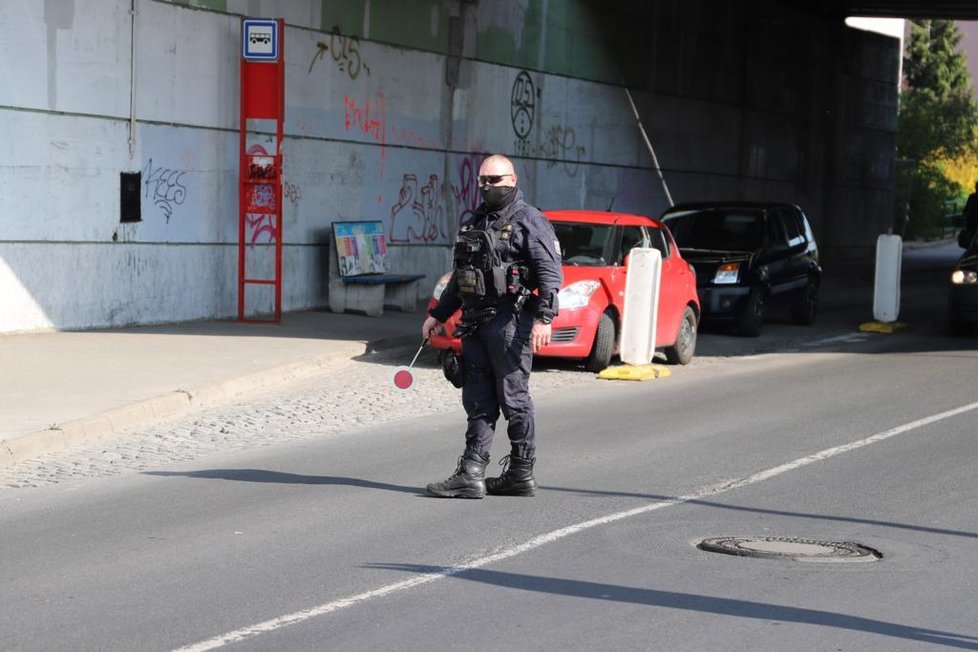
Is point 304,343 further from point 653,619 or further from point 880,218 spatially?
point 880,218

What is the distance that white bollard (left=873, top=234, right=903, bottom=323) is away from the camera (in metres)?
20.8

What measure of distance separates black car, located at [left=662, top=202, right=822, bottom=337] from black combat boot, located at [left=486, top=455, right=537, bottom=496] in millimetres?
10785

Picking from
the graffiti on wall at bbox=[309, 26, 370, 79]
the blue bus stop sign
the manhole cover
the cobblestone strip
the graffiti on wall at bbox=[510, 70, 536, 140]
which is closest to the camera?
the manhole cover

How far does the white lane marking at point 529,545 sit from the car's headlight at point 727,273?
7.37m

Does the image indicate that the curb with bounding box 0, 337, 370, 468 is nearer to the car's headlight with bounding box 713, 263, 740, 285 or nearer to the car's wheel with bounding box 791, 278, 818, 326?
the car's headlight with bounding box 713, 263, 740, 285

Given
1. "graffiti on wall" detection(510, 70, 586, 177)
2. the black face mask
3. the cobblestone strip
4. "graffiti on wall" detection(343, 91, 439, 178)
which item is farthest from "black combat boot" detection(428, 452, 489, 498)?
"graffiti on wall" detection(510, 70, 586, 177)

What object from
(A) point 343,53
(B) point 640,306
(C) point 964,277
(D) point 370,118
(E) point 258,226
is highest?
(A) point 343,53

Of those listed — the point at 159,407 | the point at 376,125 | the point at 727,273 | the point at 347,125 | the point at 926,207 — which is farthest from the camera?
the point at 926,207

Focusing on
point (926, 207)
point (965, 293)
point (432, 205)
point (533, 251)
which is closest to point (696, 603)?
point (533, 251)

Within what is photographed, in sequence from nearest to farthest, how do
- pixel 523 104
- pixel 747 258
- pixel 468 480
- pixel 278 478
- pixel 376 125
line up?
1. pixel 468 480
2. pixel 278 478
3. pixel 747 258
4. pixel 376 125
5. pixel 523 104

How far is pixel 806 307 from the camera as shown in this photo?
70.1ft

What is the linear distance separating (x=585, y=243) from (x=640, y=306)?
1050mm

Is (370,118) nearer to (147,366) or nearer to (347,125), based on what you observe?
(347,125)

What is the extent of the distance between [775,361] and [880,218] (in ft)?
78.9
